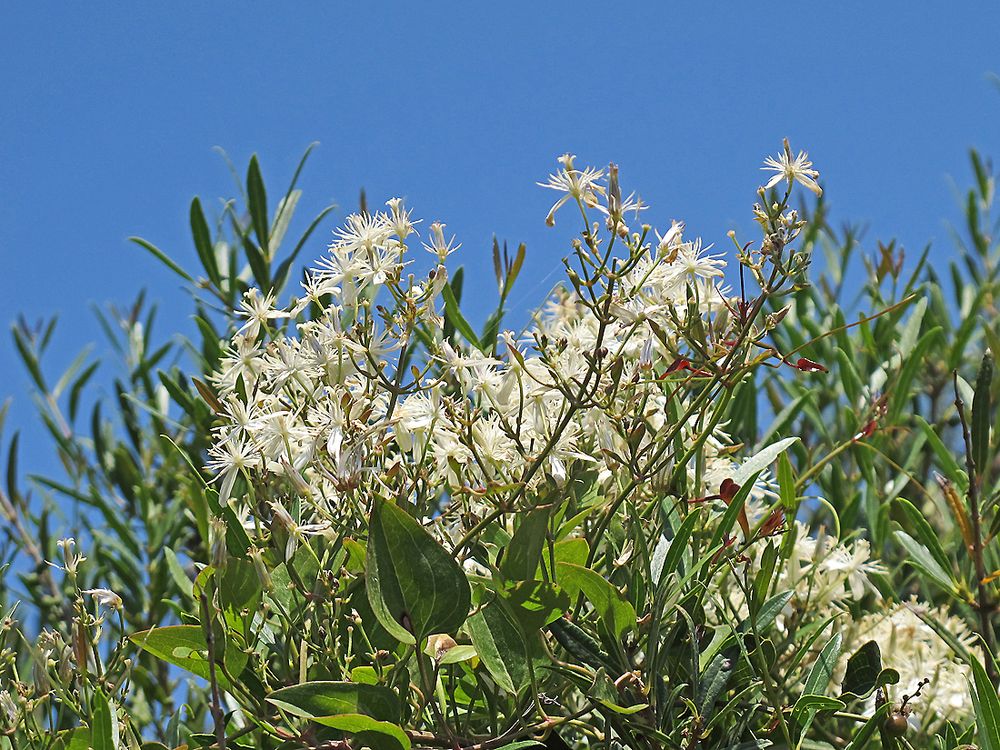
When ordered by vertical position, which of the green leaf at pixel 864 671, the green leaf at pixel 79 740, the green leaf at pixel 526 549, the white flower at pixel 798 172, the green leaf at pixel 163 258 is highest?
the green leaf at pixel 163 258

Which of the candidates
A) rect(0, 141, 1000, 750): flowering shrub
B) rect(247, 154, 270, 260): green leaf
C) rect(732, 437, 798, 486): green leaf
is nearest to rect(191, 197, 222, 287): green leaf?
rect(247, 154, 270, 260): green leaf

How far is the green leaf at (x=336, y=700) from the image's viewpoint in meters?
0.78

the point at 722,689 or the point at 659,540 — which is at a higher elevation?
the point at 659,540

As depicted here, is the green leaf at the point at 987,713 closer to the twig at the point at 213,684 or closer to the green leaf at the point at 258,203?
the twig at the point at 213,684

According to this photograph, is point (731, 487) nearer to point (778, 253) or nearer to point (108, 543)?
point (778, 253)

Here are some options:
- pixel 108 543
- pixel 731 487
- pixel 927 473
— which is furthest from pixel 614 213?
pixel 108 543

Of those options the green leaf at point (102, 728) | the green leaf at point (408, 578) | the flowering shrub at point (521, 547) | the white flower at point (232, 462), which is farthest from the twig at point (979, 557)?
the green leaf at point (102, 728)

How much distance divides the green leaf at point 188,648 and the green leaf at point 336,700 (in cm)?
9

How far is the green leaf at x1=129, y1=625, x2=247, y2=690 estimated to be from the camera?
880 mm

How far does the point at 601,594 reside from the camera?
0.86 metres

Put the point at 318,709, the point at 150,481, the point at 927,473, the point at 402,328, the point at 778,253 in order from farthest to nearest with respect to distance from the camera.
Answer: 1. the point at 150,481
2. the point at 927,473
3. the point at 402,328
4. the point at 778,253
5. the point at 318,709

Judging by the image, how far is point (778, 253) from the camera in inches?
35.3

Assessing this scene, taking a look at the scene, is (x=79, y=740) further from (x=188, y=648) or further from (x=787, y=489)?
(x=787, y=489)

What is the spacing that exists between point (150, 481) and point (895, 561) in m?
1.47
